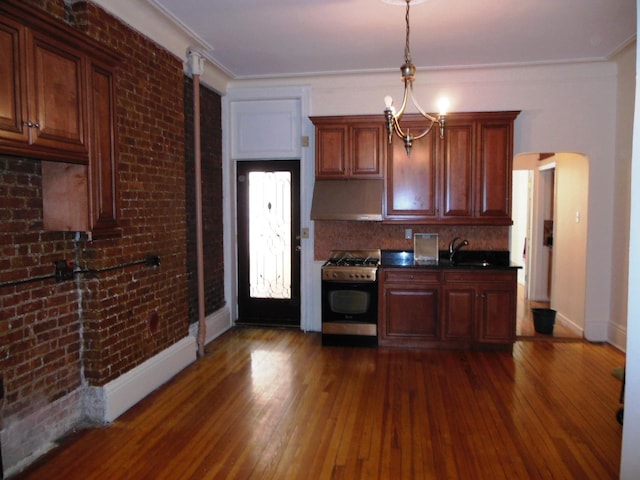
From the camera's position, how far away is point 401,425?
3129 mm

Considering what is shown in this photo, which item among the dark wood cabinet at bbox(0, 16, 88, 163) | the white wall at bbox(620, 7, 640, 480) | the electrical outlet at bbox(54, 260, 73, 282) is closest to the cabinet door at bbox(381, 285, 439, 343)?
the white wall at bbox(620, 7, 640, 480)

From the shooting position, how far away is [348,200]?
493 centimetres

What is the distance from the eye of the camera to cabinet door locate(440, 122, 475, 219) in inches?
187

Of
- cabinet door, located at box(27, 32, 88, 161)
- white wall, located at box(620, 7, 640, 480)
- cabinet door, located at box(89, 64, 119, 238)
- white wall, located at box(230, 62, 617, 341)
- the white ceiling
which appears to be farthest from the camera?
white wall, located at box(230, 62, 617, 341)

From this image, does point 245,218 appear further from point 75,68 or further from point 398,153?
point 75,68

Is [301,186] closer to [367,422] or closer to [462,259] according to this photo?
[462,259]

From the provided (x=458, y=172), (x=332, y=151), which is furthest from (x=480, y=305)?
(x=332, y=151)

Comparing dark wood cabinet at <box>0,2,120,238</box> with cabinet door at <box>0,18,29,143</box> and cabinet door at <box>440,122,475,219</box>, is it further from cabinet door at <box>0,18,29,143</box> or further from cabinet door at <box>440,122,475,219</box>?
cabinet door at <box>440,122,475,219</box>

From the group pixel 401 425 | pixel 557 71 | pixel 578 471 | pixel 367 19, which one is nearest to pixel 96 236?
pixel 401 425

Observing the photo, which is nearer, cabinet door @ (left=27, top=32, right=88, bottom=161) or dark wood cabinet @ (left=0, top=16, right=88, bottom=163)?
dark wood cabinet @ (left=0, top=16, right=88, bottom=163)

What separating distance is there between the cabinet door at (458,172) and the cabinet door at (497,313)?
2.77ft

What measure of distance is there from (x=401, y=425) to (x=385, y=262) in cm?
224

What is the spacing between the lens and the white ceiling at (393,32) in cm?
342

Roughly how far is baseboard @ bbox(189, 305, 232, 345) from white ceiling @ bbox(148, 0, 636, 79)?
9.09 ft
